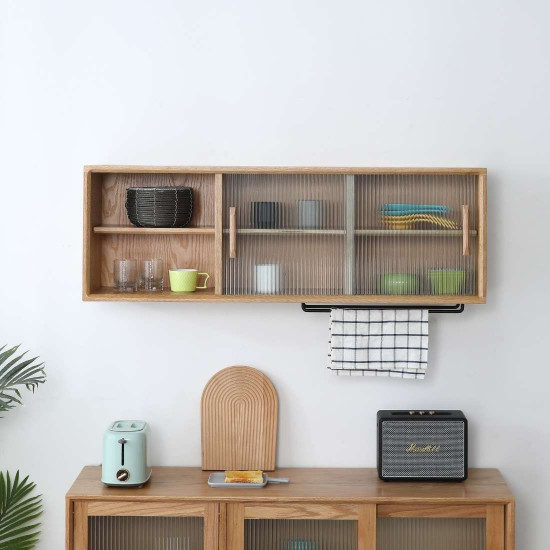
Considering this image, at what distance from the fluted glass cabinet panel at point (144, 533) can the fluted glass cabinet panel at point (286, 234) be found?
84cm

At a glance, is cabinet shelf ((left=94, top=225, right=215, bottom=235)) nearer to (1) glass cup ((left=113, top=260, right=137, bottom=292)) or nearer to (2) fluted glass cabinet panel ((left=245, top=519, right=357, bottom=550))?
(1) glass cup ((left=113, top=260, right=137, bottom=292))

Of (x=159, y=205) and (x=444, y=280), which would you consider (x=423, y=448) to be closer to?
(x=444, y=280)

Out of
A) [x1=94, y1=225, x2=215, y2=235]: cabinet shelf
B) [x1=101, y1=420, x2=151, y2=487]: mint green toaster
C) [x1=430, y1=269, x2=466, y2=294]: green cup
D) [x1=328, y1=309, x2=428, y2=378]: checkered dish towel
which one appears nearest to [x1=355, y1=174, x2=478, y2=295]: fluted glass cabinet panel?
[x1=430, y1=269, x2=466, y2=294]: green cup

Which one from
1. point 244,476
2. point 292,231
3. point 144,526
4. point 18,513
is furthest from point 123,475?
point 292,231

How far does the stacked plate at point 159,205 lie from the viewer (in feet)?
9.29

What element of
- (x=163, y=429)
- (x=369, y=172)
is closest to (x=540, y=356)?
(x=369, y=172)

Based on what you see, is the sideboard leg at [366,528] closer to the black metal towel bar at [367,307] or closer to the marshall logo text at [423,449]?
the marshall logo text at [423,449]

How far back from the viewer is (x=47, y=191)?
301 cm

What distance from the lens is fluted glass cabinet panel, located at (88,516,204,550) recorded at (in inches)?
109

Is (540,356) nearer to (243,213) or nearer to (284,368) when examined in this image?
(284,368)

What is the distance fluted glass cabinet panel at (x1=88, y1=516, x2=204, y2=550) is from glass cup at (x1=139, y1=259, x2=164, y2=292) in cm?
82

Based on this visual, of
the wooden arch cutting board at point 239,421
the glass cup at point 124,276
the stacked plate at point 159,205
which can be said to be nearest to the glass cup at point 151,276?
the glass cup at point 124,276

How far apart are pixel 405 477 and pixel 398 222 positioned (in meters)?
0.93

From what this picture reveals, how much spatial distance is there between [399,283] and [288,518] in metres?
0.91
